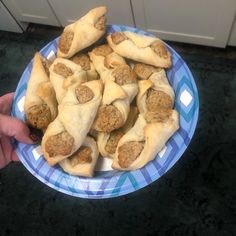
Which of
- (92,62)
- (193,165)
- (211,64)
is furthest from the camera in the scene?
(211,64)

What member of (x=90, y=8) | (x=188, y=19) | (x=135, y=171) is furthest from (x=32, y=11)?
(x=135, y=171)

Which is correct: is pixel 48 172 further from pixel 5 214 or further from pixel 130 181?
pixel 5 214

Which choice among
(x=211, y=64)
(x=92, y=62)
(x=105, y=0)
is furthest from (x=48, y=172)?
(x=211, y=64)

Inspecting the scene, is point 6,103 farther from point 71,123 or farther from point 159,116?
point 159,116

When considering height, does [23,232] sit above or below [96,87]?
below

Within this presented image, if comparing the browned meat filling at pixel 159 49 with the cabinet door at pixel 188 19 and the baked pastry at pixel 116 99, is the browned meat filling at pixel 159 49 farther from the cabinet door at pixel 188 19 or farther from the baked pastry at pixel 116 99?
the cabinet door at pixel 188 19

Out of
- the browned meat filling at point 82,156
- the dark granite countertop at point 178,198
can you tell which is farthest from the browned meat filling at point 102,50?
the dark granite countertop at point 178,198
